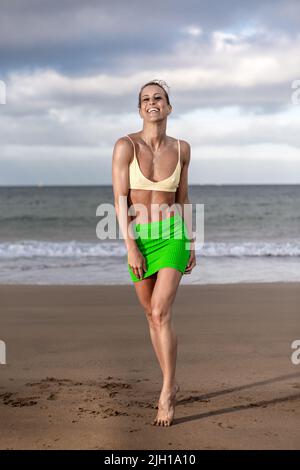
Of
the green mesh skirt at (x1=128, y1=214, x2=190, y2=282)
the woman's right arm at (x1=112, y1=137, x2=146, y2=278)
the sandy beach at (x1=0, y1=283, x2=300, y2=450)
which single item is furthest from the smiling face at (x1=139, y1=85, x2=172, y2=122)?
the sandy beach at (x1=0, y1=283, x2=300, y2=450)

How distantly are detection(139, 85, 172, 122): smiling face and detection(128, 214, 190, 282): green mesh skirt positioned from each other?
0.67m

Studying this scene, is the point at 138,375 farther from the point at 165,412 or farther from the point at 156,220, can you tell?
the point at 156,220

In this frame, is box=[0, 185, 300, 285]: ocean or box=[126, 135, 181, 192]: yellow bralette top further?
box=[0, 185, 300, 285]: ocean

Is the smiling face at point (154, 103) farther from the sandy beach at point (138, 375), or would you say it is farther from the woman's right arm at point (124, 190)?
the sandy beach at point (138, 375)

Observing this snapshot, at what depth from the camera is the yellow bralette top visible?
4211 mm

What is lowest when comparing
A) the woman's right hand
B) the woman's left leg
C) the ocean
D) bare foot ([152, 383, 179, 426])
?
bare foot ([152, 383, 179, 426])

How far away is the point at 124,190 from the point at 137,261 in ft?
1.53

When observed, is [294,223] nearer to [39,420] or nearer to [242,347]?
[242,347]

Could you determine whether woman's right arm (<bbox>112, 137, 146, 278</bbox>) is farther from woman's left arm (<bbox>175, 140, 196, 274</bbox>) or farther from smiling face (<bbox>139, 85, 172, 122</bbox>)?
woman's left arm (<bbox>175, 140, 196, 274</bbox>)

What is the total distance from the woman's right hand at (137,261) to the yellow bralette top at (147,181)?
0.42 m

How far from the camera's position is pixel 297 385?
512 centimetres

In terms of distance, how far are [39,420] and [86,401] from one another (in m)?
0.50

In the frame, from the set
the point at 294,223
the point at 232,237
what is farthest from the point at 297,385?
the point at 294,223

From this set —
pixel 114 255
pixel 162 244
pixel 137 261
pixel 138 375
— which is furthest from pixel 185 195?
pixel 114 255
